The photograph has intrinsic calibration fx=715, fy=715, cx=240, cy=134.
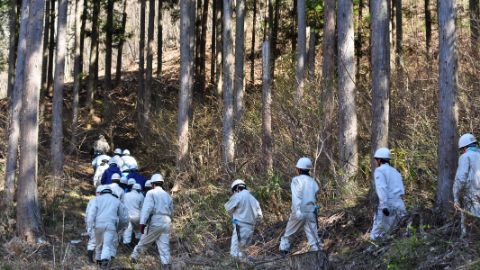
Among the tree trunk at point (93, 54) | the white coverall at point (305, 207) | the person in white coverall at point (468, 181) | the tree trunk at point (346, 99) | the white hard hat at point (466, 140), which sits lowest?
the white coverall at point (305, 207)

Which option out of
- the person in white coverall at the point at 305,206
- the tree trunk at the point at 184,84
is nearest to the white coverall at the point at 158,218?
the person in white coverall at the point at 305,206

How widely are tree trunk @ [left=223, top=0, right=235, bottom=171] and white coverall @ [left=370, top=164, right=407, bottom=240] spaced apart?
9046mm

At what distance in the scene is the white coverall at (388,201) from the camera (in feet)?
39.6

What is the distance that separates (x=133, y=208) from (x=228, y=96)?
6282 millimetres

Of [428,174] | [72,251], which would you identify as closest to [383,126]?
[428,174]

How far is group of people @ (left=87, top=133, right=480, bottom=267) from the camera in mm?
10516

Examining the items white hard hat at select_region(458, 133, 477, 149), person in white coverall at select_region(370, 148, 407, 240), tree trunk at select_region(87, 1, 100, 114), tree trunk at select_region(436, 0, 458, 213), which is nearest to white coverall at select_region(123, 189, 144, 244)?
person in white coverall at select_region(370, 148, 407, 240)

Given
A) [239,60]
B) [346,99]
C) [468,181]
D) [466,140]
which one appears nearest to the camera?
[468,181]

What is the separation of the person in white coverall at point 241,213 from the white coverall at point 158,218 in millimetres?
1367

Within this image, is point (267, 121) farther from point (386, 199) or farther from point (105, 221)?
point (386, 199)

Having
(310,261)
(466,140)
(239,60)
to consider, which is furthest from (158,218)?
(239,60)

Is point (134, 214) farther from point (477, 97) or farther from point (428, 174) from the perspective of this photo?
point (477, 97)

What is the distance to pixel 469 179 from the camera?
1046 centimetres

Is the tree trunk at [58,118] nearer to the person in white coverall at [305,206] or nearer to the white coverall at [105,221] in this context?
the white coverall at [105,221]
